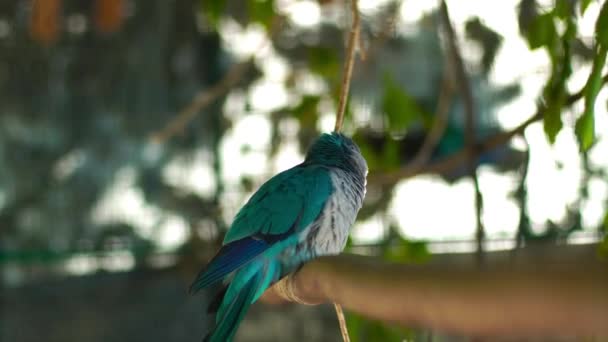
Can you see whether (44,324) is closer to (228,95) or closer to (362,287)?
(228,95)

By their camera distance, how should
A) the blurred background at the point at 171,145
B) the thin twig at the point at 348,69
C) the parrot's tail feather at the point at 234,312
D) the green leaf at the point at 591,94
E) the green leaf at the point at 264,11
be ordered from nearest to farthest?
the green leaf at the point at 591,94 → the parrot's tail feather at the point at 234,312 → the thin twig at the point at 348,69 → the green leaf at the point at 264,11 → the blurred background at the point at 171,145

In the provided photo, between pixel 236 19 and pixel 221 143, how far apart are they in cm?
49

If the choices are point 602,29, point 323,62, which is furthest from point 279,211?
point 323,62

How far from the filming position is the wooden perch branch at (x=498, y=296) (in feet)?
1.30

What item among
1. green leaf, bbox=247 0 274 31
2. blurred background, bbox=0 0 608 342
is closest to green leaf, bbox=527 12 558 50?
green leaf, bbox=247 0 274 31

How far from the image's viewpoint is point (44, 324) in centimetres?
285

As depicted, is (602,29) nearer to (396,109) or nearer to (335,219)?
(335,219)

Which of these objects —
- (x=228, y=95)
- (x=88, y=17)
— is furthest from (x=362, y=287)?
(x=88, y=17)

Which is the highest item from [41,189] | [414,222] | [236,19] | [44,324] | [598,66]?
[236,19]

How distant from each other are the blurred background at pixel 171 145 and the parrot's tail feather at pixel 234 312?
1604mm

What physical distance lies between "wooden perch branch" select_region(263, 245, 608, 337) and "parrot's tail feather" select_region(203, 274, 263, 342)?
1.31 feet

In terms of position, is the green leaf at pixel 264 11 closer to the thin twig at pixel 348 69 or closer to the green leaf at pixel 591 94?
the thin twig at pixel 348 69

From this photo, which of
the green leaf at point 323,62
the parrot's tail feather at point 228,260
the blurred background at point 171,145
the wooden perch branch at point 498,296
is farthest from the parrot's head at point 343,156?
the blurred background at point 171,145

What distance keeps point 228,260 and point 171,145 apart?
1.98 m
